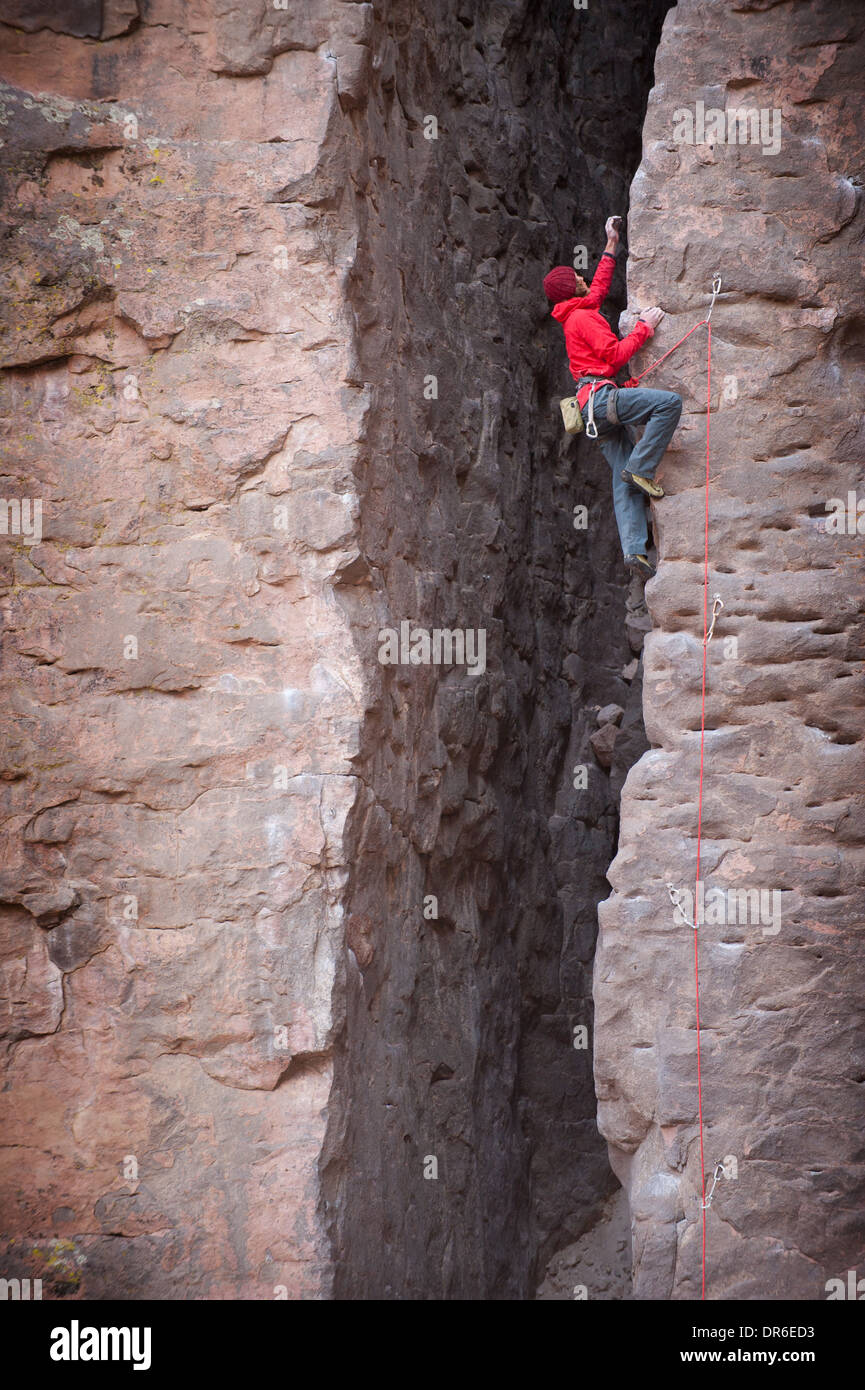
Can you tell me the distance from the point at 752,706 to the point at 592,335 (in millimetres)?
1774

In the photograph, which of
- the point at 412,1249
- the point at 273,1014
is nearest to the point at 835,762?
the point at 273,1014

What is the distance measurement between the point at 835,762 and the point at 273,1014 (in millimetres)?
2500

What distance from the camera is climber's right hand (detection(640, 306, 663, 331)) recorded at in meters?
5.67

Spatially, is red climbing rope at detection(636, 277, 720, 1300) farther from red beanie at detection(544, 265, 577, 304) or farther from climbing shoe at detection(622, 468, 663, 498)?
red beanie at detection(544, 265, 577, 304)

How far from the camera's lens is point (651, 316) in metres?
5.67

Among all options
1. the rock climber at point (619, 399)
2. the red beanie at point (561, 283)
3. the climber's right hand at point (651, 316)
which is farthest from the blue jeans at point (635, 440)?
the red beanie at point (561, 283)

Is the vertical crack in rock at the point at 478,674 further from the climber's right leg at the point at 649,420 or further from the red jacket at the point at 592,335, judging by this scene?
the climber's right leg at the point at 649,420

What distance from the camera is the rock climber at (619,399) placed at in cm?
562

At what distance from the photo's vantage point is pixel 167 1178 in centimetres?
550

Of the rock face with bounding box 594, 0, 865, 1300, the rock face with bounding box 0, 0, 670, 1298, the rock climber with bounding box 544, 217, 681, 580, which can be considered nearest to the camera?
the rock face with bounding box 594, 0, 865, 1300

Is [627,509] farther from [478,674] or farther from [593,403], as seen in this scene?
[478,674]

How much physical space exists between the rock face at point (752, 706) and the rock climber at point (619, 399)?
0.13 m

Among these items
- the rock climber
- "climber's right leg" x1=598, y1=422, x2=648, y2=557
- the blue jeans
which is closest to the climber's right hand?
the rock climber

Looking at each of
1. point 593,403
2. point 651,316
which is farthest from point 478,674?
point 651,316
